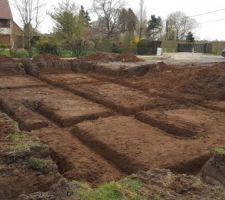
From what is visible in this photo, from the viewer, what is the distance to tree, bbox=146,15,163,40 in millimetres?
55625

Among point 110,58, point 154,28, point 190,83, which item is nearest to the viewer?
point 190,83

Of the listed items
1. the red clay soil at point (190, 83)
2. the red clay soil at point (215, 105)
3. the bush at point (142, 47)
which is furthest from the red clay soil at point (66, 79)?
the bush at point (142, 47)

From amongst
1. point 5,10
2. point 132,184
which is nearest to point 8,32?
point 5,10

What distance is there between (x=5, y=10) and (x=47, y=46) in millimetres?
13396

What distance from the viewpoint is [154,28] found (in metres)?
56.4

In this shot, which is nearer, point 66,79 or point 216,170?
point 216,170

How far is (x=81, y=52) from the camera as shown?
2797cm

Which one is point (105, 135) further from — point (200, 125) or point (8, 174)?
point (8, 174)

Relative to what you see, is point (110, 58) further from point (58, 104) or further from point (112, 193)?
point (112, 193)

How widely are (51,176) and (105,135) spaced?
8.14 feet

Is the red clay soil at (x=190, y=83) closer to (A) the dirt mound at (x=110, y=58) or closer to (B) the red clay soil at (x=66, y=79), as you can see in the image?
(B) the red clay soil at (x=66, y=79)

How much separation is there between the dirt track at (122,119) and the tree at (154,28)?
42260 millimetres

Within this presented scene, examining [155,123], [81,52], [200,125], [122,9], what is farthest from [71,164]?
[122,9]

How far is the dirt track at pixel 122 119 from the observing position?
6092 mm
